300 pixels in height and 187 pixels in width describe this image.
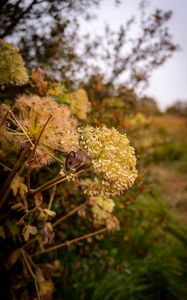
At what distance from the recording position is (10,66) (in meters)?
1.48

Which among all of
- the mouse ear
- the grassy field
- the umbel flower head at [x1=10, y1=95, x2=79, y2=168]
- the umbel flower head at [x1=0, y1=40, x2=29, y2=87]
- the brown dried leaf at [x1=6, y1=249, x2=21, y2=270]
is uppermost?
the grassy field

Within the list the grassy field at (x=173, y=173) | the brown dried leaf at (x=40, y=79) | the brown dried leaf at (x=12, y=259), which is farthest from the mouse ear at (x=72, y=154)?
the grassy field at (x=173, y=173)

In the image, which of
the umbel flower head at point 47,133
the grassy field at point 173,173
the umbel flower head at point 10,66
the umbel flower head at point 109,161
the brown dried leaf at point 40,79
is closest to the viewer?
the umbel flower head at point 109,161

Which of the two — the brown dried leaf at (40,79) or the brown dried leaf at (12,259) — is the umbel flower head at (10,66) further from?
the brown dried leaf at (12,259)

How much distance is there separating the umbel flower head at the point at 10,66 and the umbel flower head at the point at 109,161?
495mm

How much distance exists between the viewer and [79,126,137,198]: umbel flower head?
115 cm

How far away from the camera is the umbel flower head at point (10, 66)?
146 cm

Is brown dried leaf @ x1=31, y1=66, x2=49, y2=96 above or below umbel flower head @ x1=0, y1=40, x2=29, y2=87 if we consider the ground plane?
above

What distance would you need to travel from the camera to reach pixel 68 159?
3.82 feet

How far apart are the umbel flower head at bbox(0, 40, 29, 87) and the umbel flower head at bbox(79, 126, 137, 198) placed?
495 mm

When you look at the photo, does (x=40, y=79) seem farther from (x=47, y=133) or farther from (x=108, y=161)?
(x=108, y=161)

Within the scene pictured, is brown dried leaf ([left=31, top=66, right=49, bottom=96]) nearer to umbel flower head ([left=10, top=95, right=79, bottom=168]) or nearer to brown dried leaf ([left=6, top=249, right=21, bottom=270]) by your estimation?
umbel flower head ([left=10, top=95, right=79, bottom=168])

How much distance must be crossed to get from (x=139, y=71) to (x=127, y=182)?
169 centimetres

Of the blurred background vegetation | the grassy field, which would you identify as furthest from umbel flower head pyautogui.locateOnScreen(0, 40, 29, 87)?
the grassy field
